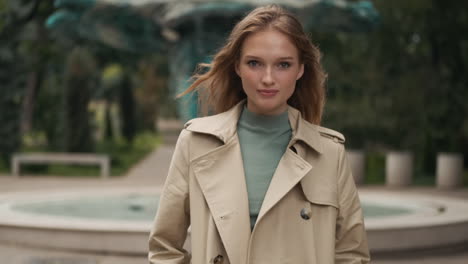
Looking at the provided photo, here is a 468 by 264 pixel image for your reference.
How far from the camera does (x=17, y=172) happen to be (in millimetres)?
20031

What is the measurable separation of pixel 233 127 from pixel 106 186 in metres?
14.4

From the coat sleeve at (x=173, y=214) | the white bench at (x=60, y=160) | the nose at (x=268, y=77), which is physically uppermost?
the nose at (x=268, y=77)

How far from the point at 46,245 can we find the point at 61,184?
9.77 metres

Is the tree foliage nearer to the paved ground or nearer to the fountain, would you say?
the paved ground

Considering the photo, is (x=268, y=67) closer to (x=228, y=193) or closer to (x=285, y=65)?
(x=285, y=65)

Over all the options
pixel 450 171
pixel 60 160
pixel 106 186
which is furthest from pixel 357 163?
pixel 60 160

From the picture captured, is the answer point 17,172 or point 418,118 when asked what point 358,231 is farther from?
point 418,118

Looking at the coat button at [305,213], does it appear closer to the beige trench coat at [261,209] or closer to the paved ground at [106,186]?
the beige trench coat at [261,209]

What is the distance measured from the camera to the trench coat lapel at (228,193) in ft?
7.43

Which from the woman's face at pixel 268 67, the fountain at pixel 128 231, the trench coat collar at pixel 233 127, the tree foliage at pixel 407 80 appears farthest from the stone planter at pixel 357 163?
the woman's face at pixel 268 67

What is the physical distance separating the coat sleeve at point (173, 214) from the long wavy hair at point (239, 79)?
A: 0.29 m

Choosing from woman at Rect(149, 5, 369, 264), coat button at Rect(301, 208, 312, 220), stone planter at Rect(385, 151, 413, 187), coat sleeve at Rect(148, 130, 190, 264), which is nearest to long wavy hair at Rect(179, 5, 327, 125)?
woman at Rect(149, 5, 369, 264)

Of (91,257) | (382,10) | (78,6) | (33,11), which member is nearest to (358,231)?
(91,257)

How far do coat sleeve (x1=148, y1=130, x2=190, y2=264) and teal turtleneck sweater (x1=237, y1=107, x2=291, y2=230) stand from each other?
211 millimetres
